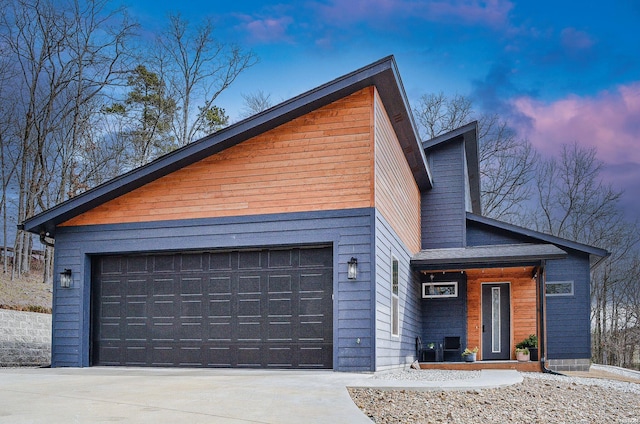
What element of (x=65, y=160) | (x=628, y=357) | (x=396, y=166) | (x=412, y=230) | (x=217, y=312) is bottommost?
(x=628, y=357)

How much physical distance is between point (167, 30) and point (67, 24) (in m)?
5.25

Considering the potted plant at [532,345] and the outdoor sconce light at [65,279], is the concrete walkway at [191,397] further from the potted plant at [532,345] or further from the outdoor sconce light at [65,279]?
the potted plant at [532,345]

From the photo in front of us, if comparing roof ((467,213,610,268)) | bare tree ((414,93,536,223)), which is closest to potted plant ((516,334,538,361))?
roof ((467,213,610,268))

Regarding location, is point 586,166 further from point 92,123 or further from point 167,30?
point 92,123

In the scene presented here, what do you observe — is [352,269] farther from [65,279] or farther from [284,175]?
[65,279]

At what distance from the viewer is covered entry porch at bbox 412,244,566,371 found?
14.8 m

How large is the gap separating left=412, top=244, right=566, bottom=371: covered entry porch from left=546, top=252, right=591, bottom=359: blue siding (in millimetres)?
1072

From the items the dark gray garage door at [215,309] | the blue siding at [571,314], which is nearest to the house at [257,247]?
the dark gray garage door at [215,309]

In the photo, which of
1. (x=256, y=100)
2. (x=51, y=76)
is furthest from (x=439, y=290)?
(x=256, y=100)

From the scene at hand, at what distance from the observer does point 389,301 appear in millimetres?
11258

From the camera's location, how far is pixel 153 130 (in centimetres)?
2523

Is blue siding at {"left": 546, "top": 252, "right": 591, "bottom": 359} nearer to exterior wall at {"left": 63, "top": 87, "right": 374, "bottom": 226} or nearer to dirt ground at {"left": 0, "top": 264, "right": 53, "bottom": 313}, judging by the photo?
exterior wall at {"left": 63, "top": 87, "right": 374, "bottom": 226}

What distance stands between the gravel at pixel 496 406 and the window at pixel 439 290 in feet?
21.2

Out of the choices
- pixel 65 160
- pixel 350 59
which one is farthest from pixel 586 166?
pixel 65 160
